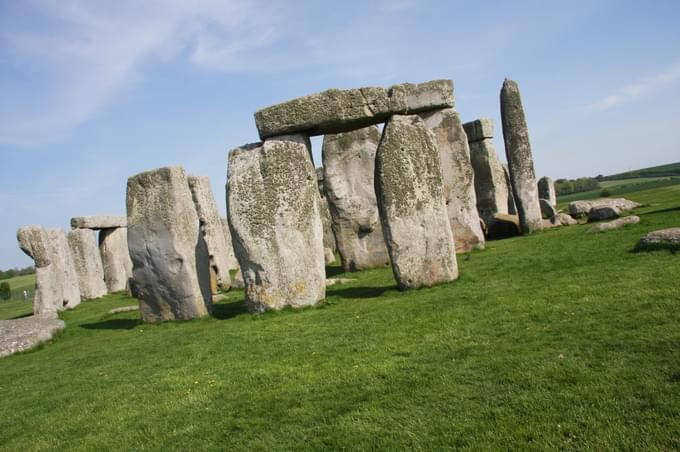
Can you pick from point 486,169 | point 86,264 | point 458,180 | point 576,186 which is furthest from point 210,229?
point 576,186

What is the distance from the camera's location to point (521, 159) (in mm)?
15023

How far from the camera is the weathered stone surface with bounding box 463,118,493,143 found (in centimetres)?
1730

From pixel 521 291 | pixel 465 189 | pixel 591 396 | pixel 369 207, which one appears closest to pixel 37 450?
pixel 591 396

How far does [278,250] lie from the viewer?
8.50 meters

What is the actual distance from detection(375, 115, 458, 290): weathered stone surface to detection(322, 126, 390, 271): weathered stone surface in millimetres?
4526

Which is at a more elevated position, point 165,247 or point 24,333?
point 165,247

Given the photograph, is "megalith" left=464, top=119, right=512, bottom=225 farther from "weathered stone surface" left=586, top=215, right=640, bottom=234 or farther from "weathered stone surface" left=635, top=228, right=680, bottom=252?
"weathered stone surface" left=635, top=228, right=680, bottom=252

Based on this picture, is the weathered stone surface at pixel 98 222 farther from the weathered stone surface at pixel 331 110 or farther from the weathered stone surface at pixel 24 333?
the weathered stone surface at pixel 331 110

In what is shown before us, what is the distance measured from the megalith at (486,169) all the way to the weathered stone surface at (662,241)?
8927 mm

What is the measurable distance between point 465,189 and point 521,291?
Result: 22.0ft

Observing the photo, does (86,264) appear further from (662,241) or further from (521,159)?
(662,241)

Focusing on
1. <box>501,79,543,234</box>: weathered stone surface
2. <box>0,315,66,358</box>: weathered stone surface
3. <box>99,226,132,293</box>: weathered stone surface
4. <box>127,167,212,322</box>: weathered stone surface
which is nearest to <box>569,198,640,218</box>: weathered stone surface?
<box>501,79,543,234</box>: weathered stone surface

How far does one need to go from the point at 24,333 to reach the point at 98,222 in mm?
10760

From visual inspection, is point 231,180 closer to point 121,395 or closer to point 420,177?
point 420,177
